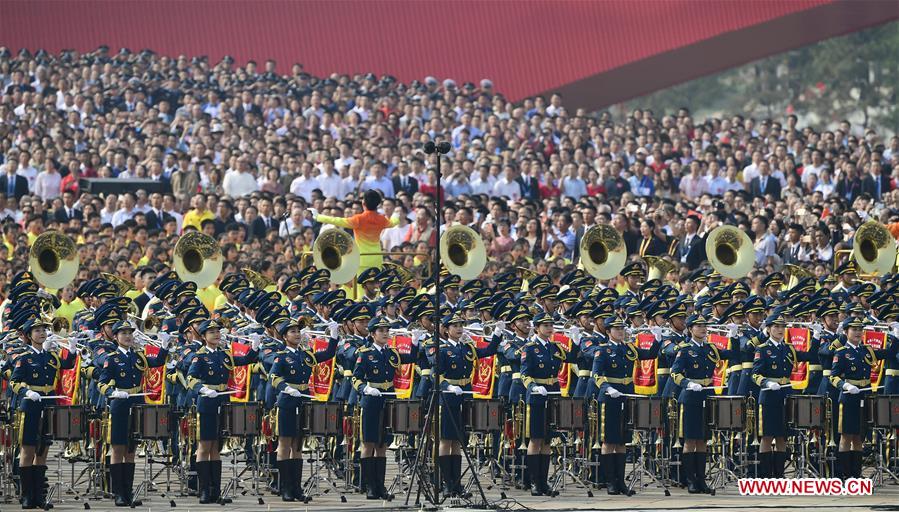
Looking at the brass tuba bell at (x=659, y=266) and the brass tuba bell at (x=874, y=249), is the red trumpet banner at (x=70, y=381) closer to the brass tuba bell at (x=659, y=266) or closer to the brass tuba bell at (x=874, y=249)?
the brass tuba bell at (x=659, y=266)

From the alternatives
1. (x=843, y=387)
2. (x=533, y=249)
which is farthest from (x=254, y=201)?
(x=843, y=387)

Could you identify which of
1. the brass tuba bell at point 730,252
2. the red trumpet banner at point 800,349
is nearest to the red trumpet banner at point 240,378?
the red trumpet banner at point 800,349

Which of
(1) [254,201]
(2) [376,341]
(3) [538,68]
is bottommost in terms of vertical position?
(2) [376,341]

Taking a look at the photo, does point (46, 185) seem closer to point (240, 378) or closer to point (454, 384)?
point (240, 378)

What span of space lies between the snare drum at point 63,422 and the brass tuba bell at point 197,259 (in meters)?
4.27

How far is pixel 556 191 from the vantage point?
32125 mm

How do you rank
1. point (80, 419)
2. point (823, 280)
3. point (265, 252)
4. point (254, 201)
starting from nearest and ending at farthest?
point (80, 419) < point (823, 280) < point (265, 252) < point (254, 201)

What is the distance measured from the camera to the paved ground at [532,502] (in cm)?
1941

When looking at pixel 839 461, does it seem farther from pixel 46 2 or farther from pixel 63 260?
pixel 46 2

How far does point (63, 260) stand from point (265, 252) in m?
5.28

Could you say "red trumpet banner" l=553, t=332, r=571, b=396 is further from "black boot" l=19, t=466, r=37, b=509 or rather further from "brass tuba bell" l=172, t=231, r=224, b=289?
"black boot" l=19, t=466, r=37, b=509

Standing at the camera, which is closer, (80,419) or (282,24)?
(80,419)

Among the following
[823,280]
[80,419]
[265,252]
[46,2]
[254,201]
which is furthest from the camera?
[46,2]

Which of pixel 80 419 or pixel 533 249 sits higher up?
pixel 533 249
